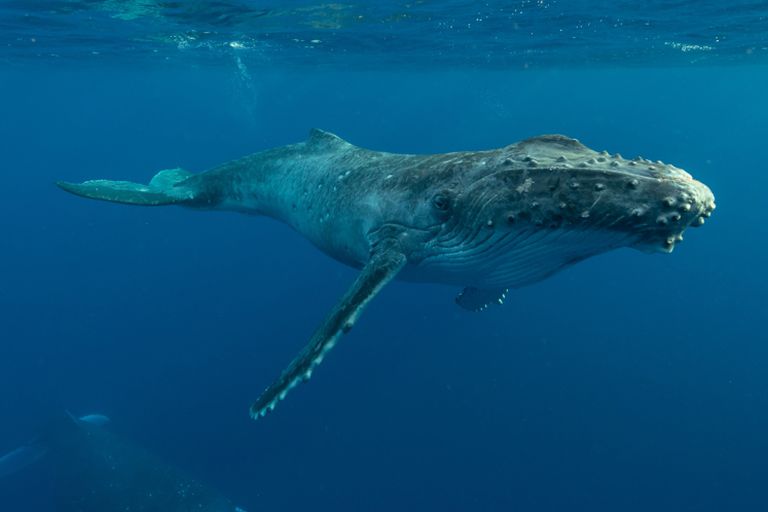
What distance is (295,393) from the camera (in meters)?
23.2

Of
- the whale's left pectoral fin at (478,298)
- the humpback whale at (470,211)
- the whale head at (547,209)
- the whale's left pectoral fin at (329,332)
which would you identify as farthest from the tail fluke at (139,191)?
the whale head at (547,209)

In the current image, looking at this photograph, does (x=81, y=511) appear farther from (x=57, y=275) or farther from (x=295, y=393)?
(x=57, y=275)

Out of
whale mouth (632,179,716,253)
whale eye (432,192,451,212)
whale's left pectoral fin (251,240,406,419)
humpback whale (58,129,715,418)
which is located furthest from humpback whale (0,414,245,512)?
whale mouth (632,179,716,253)

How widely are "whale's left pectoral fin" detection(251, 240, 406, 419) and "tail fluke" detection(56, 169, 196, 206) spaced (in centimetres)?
638

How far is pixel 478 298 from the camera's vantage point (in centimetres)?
980

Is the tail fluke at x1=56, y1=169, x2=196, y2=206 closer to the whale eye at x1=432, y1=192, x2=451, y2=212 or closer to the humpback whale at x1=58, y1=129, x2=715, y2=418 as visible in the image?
the humpback whale at x1=58, y1=129, x2=715, y2=418

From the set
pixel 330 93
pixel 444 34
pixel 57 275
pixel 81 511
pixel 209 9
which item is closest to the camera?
pixel 81 511

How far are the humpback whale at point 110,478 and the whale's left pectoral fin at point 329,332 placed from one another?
12410 millimetres

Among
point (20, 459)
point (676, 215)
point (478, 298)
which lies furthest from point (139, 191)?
point (20, 459)

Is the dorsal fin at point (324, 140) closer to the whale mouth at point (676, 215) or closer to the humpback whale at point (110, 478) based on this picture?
the whale mouth at point (676, 215)

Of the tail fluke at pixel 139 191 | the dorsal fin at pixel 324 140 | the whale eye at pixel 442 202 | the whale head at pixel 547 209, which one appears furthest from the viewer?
the dorsal fin at pixel 324 140

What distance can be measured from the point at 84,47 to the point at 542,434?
33.5 m

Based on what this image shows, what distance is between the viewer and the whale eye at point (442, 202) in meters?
6.48

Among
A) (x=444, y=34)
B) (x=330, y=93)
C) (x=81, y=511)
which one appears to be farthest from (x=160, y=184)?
(x=330, y=93)
